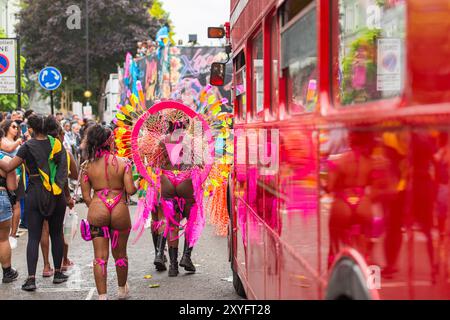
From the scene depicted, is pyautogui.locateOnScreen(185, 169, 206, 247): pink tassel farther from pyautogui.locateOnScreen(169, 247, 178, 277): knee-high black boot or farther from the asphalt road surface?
the asphalt road surface

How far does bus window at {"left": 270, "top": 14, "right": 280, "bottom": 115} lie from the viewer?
470cm

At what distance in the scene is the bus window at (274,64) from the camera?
15.4ft

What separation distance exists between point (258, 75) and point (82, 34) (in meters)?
51.4

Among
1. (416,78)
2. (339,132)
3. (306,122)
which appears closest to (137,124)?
(306,122)

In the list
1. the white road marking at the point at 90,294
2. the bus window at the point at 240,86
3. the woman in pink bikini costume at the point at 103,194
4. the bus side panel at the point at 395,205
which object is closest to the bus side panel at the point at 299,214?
the bus side panel at the point at 395,205

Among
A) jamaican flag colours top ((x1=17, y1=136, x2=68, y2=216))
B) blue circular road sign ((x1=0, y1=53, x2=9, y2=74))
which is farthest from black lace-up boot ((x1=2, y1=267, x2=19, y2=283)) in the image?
blue circular road sign ((x1=0, y1=53, x2=9, y2=74))

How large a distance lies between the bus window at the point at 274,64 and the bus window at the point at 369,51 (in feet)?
4.76

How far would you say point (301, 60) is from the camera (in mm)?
3918

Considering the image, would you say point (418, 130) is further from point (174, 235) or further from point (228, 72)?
point (228, 72)

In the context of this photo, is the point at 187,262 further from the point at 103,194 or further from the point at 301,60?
the point at 301,60

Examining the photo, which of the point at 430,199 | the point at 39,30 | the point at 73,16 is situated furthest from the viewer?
the point at 39,30

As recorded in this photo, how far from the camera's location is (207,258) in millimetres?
10125

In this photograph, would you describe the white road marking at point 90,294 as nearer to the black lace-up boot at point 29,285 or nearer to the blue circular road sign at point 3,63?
the black lace-up boot at point 29,285

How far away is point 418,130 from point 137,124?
719cm
